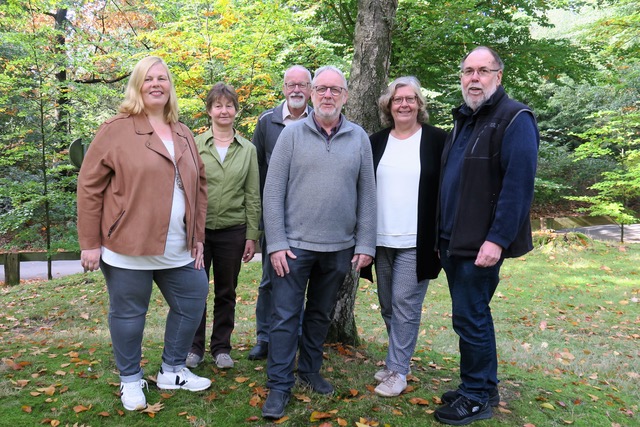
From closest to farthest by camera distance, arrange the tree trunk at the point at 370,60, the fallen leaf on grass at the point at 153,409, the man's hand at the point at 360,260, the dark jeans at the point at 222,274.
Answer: the fallen leaf on grass at the point at 153,409 < the man's hand at the point at 360,260 < the dark jeans at the point at 222,274 < the tree trunk at the point at 370,60

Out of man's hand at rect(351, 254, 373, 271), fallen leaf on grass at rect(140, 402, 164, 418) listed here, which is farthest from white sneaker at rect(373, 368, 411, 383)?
fallen leaf on grass at rect(140, 402, 164, 418)

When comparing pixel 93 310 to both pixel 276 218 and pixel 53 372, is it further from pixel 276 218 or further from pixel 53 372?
pixel 276 218

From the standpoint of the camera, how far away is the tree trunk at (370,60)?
3938 mm

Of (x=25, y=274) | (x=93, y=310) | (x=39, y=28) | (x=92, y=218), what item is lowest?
(x=25, y=274)

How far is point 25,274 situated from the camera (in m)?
12.5

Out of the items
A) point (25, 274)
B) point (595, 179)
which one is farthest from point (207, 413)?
point (595, 179)

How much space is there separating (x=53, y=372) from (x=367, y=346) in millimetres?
2513

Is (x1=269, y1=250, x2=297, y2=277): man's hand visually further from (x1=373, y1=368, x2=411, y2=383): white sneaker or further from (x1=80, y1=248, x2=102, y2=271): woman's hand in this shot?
(x1=373, y1=368, x2=411, y2=383): white sneaker

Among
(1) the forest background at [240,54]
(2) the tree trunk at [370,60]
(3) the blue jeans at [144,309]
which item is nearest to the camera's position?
(3) the blue jeans at [144,309]

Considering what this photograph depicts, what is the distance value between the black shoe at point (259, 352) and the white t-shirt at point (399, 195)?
4.46ft

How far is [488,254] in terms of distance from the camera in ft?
8.96

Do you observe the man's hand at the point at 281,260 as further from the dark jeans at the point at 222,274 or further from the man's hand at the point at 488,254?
the man's hand at the point at 488,254

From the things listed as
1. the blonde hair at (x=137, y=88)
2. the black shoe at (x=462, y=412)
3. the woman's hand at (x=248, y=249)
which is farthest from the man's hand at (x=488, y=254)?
the blonde hair at (x=137, y=88)

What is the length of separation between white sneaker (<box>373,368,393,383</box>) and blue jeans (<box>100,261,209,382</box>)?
1.35 meters
